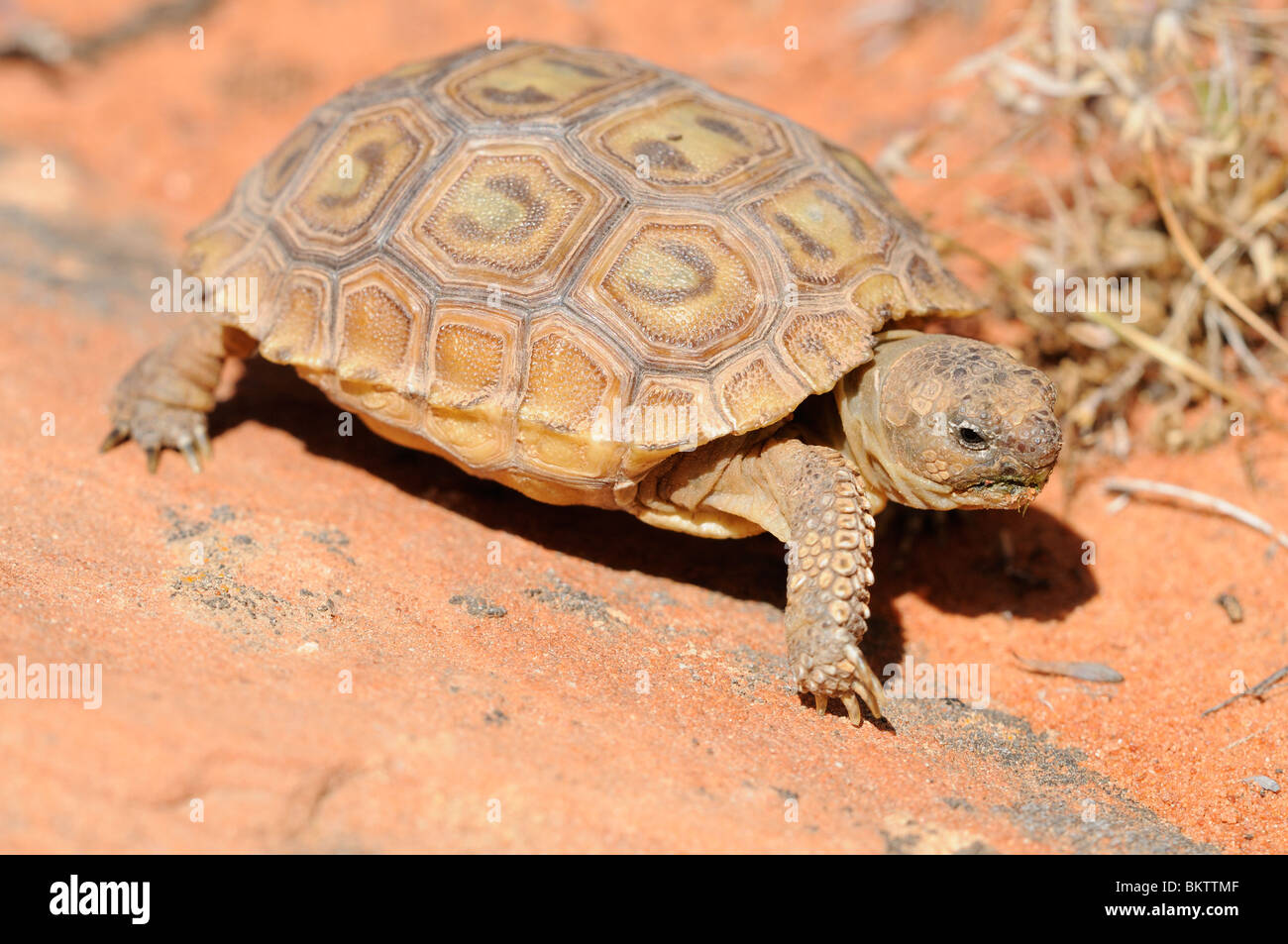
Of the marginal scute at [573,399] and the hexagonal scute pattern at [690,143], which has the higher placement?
the hexagonal scute pattern at [690,143]

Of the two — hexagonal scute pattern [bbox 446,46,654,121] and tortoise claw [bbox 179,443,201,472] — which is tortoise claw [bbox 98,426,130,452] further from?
hexagonal scute pattern [bbox 446,46,654,121]

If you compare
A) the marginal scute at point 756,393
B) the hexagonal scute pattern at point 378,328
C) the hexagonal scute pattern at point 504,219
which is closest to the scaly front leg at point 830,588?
the marginal scute at point 756,393

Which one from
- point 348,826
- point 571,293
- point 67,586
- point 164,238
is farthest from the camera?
point 164,238

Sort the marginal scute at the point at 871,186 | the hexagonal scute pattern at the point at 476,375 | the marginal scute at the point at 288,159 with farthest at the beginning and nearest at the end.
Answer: the marginal scute at the point at 288,159, the marginal scute at the point at 871,186, the hexagonal scute pattern at the point at 476,375

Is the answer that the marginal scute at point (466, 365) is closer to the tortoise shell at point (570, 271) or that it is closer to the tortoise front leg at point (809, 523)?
the tortoise shell at point (570, 271)

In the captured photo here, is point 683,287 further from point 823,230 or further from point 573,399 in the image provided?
point 823,230

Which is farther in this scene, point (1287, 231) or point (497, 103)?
point (1287, 231)

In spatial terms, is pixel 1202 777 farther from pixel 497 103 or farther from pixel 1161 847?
pixel 497 103

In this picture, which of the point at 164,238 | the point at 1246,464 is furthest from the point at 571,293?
the point at 164,238
